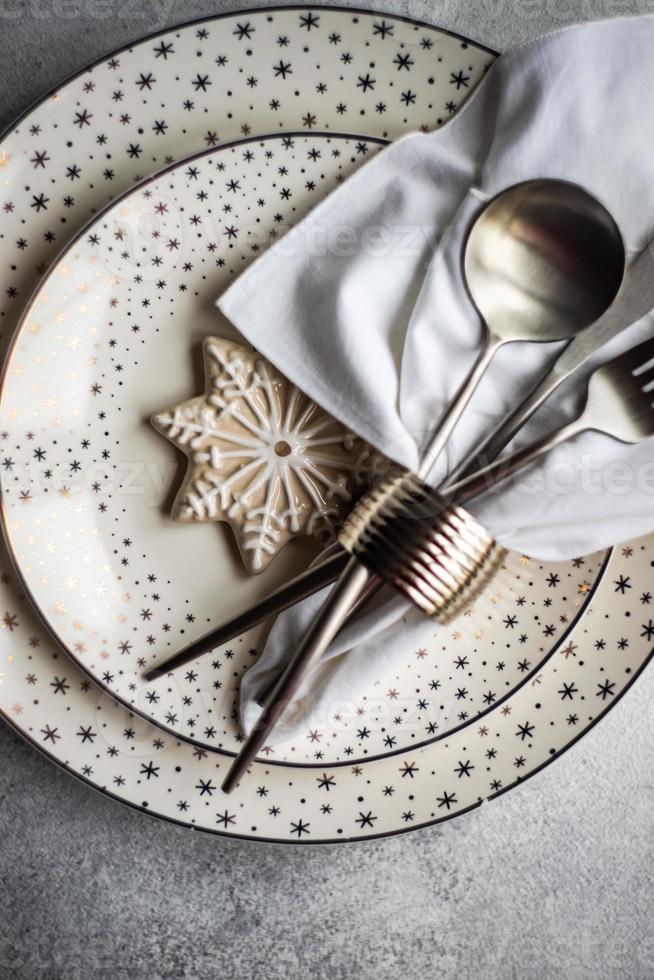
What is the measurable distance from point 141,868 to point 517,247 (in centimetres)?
41

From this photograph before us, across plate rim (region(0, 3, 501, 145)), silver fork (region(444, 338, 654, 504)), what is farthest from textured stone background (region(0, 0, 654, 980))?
silver fork (region(444, 338, 654, 504))

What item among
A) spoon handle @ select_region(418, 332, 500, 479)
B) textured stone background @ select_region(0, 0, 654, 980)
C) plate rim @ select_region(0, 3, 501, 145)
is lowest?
textured stone background @ select_region(0, 0, 654, 980)

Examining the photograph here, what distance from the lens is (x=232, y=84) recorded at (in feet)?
1.21

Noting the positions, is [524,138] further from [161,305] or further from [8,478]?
[8,478]

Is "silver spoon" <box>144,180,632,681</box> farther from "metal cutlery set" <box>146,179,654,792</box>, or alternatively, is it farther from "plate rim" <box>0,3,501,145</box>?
"plate rim" <box>0,3,501,145</box>

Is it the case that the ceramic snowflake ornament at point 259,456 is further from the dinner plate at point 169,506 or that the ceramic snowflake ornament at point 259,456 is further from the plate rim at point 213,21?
the plate rim at point 213,21

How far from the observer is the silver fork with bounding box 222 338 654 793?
0.35 m

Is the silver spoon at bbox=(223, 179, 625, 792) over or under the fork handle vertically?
over

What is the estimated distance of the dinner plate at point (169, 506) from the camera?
37 centimetres

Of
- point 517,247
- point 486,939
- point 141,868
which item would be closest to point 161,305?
point 517,247

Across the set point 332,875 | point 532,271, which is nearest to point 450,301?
point 532,271

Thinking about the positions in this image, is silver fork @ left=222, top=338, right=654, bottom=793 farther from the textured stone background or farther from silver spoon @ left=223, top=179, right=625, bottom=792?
the textured stone background

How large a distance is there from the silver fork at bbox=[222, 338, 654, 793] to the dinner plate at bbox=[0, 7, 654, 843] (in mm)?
48

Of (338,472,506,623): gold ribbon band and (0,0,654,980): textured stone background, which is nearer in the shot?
(338,472,506,623): gold ribbon band
